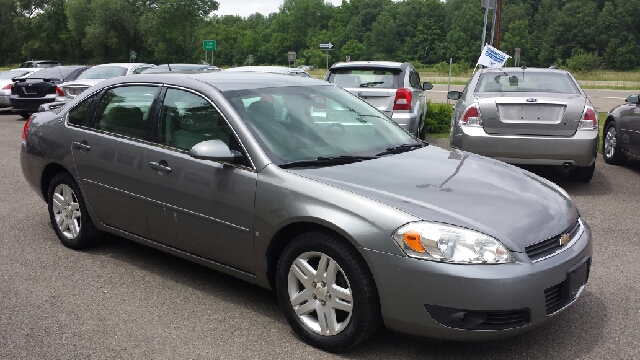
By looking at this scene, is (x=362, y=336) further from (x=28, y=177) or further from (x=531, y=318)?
(x=28, y=177)

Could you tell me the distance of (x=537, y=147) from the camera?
770 cm

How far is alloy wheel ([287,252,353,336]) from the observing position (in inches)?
136

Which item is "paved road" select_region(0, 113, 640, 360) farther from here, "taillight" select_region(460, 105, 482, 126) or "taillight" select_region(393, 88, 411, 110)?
"taillight" select_region(393, 88, 411, 110)

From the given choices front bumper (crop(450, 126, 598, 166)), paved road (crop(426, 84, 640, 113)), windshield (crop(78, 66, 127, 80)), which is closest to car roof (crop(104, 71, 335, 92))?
front bumper (crop(450, 126, 598, 166))

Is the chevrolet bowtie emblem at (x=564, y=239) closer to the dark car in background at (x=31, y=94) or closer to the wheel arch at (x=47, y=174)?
the wheel arch at (x=47, y=174)

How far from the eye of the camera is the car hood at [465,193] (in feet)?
10.9

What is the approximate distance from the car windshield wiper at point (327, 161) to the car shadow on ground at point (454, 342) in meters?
0.98

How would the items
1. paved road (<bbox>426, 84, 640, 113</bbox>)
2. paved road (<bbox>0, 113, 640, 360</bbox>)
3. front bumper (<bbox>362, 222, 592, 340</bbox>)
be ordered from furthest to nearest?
paved road (<bbox>426, 84, 640, 113</bbox>)
paved road (<bbox>0, 113, 640, 360</bbox>)
front bumper (<bbox>362, 222, 592, 340</bbox>)

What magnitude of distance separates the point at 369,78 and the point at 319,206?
23.1 ft

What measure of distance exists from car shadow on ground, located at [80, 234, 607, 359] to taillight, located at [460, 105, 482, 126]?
151 inches

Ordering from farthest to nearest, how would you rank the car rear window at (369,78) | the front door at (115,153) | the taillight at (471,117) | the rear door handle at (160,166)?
the car rear window at (369,78), the taillight at (471,117), the front door at (115,153), the rear door handle at (160,166)

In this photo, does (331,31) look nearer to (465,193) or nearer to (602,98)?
(602,98)

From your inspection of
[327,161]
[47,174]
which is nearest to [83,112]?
[47,174]

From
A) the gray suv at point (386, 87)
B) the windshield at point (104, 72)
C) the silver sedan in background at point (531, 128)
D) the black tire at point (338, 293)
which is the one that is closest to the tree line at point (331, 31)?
the windshield at point (104, 72)
